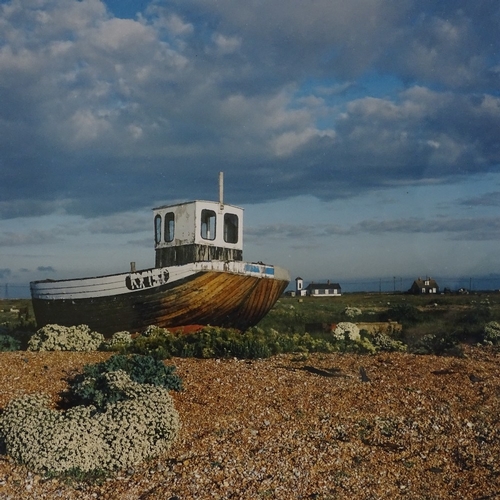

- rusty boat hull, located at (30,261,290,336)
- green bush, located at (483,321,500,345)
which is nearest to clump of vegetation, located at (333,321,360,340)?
rusty boat hull, located at (30,261,290,336)

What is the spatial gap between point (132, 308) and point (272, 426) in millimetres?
11489

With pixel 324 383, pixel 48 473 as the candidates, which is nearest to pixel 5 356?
pixel 48 473

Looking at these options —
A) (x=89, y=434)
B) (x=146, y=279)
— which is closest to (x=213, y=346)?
(x=146, y=279)

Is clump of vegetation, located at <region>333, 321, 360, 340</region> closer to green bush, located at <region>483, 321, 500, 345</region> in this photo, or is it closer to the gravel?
green bush, located at <region>483, 321, 500, 345</region>

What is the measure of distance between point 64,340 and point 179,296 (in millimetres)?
4263

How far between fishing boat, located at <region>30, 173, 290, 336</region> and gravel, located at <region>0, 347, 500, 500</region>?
6.16m

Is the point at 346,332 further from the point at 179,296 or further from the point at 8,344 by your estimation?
the point at 8,344

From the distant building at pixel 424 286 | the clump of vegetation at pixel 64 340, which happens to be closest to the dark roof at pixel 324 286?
the distant building at pixel 424 286

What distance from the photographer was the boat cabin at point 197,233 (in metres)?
19.1

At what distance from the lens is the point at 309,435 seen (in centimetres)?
834

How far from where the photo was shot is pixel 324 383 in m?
10.9

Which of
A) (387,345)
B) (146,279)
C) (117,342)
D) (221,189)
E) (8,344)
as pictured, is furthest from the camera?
(221,189)

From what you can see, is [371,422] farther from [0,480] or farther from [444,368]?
[0,480]

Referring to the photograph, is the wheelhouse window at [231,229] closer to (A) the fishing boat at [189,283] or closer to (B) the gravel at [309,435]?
(A) the fishing boat at [189,283]
